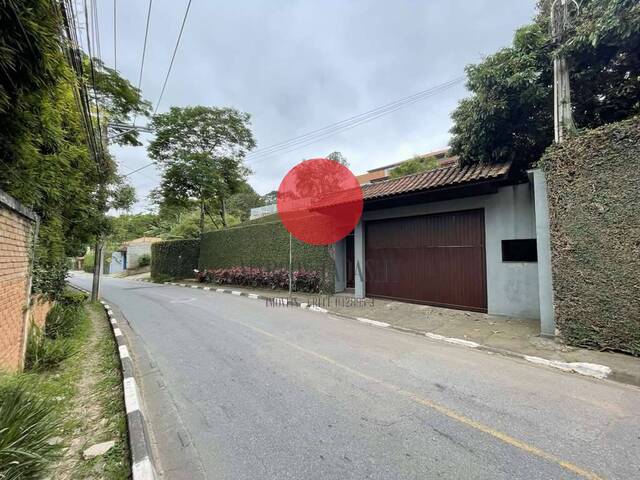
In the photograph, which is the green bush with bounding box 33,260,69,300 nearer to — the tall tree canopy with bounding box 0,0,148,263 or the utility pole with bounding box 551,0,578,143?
the tall tree canopy with bounding box 0,0,148,263

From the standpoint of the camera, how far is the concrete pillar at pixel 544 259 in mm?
5617

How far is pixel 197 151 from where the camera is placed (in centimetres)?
1966

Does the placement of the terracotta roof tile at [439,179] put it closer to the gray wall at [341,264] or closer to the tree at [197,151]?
the gray wall at [341,264]

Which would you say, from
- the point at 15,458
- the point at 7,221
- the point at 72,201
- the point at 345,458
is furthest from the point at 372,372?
the point at 72,201

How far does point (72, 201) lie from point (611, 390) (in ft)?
31.1

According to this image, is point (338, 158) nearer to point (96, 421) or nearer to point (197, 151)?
point (197, 151)

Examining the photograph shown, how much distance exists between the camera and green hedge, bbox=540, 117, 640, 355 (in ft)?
14.7

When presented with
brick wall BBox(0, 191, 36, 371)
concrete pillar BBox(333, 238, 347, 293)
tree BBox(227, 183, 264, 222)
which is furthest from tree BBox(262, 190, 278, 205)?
brick wall BBox(0, 191, 36, 371)

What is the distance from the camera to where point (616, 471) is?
222cm

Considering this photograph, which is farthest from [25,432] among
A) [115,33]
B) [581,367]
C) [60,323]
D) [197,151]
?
[197,151]

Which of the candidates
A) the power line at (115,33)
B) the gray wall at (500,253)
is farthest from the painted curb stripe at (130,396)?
the gray wall at (500,253)

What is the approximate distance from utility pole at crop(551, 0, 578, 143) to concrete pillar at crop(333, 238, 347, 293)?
289 inches

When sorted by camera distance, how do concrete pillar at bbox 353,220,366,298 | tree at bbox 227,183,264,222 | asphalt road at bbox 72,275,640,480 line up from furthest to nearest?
tree at bbox 227,183,264,222, concrete pillar at bbox 353,220,366,298, asphalt road at bbox 72,275,640,480

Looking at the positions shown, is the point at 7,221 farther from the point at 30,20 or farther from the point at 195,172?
the point at 195,172
